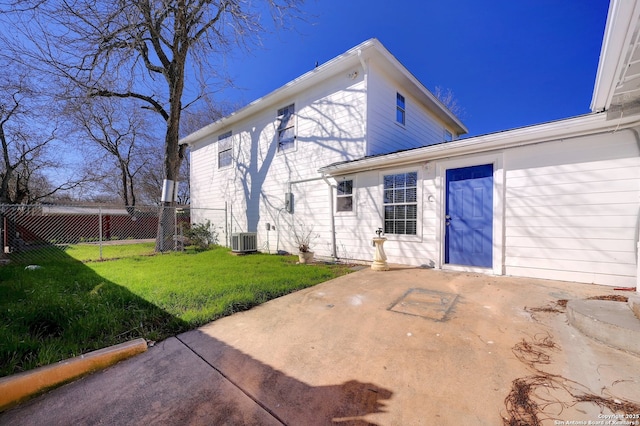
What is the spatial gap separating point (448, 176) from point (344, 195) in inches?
102

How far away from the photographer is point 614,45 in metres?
2.18

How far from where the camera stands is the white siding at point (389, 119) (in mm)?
6562

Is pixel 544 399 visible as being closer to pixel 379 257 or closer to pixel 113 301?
pixel 379 257

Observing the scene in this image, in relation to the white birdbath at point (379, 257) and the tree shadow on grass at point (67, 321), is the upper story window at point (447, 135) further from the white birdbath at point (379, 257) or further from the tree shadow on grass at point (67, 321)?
the tree shadow on grass at point (67, 321)

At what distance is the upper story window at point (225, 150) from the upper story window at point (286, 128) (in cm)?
313

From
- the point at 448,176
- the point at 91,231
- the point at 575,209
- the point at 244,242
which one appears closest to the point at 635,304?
the point at 575,209

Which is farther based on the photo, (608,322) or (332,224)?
(332,224)

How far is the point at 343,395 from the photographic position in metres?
1.64

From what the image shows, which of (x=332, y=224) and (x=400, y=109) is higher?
(x=400, y=109)

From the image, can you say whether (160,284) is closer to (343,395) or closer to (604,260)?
(343,395)

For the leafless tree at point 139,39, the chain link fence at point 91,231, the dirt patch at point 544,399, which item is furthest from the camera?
the chain link fence at point 91,231

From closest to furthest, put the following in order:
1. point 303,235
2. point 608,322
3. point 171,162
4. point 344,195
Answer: point 608,322 < point 344,195 < point 303,235 < point 171,162

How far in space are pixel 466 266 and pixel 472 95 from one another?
15211 millimetres

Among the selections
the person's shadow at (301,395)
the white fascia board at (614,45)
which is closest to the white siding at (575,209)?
the white fascia board at (614,45)
